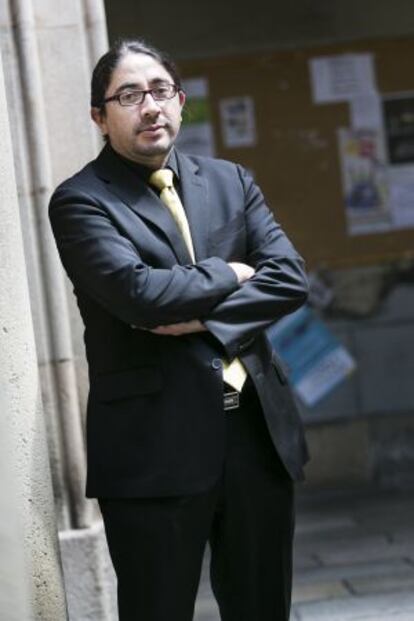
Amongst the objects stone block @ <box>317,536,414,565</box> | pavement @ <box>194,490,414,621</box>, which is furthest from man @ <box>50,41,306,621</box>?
stone block @ <box>317,536,414,565</box>

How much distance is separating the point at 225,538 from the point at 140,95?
4.14 feet

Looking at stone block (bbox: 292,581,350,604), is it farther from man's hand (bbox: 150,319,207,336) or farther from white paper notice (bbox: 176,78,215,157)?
white paper notice (bbox: 176,78,215,157)

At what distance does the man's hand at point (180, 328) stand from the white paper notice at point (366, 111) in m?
4.17

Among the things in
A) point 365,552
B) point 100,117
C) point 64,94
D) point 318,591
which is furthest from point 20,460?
point 365,552

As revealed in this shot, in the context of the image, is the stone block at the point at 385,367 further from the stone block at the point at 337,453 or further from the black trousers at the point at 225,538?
the black trousers at the point at 225,538

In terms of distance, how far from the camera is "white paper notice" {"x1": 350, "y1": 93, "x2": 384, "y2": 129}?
7590 mm

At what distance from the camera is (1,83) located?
157 inches

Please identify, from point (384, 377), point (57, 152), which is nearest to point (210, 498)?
point (57, 152)

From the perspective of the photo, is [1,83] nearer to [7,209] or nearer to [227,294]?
[7,209]

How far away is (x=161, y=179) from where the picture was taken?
3826 mm

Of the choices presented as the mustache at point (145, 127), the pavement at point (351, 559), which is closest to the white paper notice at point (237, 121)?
the pavement at point (351, 559)

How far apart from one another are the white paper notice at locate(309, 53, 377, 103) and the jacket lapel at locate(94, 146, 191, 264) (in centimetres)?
392

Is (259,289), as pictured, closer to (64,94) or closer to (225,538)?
(225,538)

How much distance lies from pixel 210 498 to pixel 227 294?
0.56 meters
